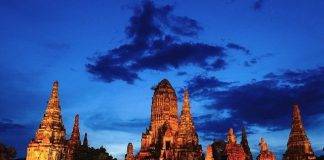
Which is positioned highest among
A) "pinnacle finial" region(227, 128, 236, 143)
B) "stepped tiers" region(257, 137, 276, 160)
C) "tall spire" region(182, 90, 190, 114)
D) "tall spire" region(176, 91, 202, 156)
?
"tall spire" region(182, 90, 190, 114)

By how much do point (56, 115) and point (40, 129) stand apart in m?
4.10

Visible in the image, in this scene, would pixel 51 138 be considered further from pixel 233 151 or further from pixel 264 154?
pixel 264 154

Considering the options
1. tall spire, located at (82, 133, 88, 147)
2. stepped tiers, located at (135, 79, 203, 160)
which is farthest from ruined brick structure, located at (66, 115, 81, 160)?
stepped tiers, located at (135, 79, 203, 160)

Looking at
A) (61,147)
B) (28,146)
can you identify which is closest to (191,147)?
(61,147)

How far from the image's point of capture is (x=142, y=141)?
347 feet

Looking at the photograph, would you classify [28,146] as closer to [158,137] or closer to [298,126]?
[158,137]

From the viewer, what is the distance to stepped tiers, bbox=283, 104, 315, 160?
6806 cm

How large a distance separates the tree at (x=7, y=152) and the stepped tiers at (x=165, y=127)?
3347 cm

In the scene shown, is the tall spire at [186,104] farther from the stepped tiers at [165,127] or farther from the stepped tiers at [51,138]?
the stepped tiers at [51,138]

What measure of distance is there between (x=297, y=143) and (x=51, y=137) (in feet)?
148

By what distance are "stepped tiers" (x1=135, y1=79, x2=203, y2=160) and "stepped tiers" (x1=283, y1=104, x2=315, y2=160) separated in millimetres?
18775

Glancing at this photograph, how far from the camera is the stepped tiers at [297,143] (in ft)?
223

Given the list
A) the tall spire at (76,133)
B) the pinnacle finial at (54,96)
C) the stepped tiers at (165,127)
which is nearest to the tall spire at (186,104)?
the stepped tiers at (165,127)

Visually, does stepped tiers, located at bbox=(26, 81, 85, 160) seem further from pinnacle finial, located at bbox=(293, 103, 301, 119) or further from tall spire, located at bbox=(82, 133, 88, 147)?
pinnacle finial, located at bbox=(293, 103, 301, 119)
